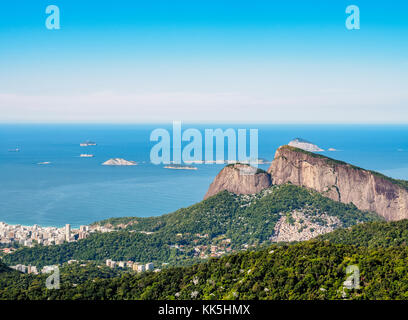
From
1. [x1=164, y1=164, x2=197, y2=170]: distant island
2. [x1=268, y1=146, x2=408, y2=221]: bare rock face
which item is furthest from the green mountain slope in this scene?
A: [x1=164, y1=164, x2=197, y2=170]: distant island

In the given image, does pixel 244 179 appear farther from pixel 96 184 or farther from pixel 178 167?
pixel 178 167

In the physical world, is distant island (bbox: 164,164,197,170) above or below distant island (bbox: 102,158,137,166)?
below

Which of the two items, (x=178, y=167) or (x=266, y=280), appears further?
(x=178, y=167)

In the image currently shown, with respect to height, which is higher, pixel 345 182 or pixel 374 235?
pixel 345 182

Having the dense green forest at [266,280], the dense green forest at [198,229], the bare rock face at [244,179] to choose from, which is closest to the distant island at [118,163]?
the dense green forest at [198,229]

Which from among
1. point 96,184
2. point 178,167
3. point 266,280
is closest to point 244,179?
point 266,280

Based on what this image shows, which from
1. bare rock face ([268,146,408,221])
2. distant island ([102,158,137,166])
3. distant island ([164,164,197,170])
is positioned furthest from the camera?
distant island ([102,158,137,166])

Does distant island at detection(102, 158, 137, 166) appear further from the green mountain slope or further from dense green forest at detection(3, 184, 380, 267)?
the green mountain slope
